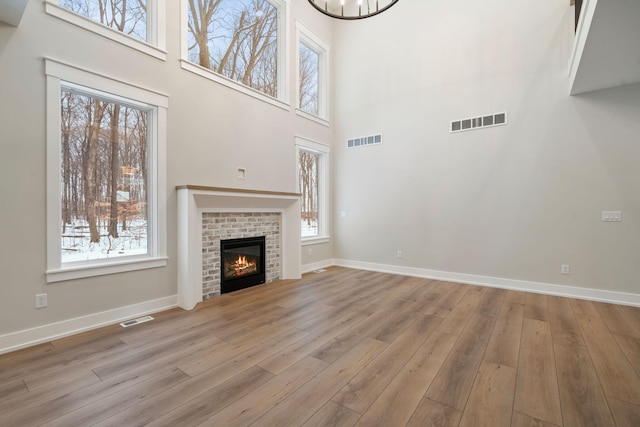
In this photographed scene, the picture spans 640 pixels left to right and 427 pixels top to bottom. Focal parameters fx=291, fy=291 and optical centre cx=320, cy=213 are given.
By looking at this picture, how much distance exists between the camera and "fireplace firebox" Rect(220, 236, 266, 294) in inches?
162

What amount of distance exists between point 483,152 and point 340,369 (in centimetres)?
399

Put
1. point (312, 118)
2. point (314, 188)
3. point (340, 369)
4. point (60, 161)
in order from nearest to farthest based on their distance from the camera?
point (340, 369), point (60, 161), point (312, 118), point (314, 188)

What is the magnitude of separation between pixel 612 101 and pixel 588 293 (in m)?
2.50

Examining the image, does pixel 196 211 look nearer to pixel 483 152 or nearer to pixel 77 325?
pixel 77 325

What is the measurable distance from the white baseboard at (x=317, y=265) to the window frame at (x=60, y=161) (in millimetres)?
2624

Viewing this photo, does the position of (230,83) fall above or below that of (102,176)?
above

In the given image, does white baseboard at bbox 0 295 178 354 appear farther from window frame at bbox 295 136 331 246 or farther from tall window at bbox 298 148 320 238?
window frame at bbox 295 136 331 246

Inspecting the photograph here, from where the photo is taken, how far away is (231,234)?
424 cm

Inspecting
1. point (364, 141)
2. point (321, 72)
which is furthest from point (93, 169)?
point (321, 72)

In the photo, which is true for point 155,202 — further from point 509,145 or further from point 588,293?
point 588,293

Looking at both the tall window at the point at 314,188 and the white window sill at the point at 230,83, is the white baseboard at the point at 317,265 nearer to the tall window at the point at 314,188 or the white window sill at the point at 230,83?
the tall window at the point at 314,188

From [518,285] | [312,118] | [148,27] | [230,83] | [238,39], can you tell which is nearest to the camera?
[148,27]

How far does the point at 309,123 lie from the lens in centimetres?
564

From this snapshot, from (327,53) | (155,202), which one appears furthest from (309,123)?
(155,202)
